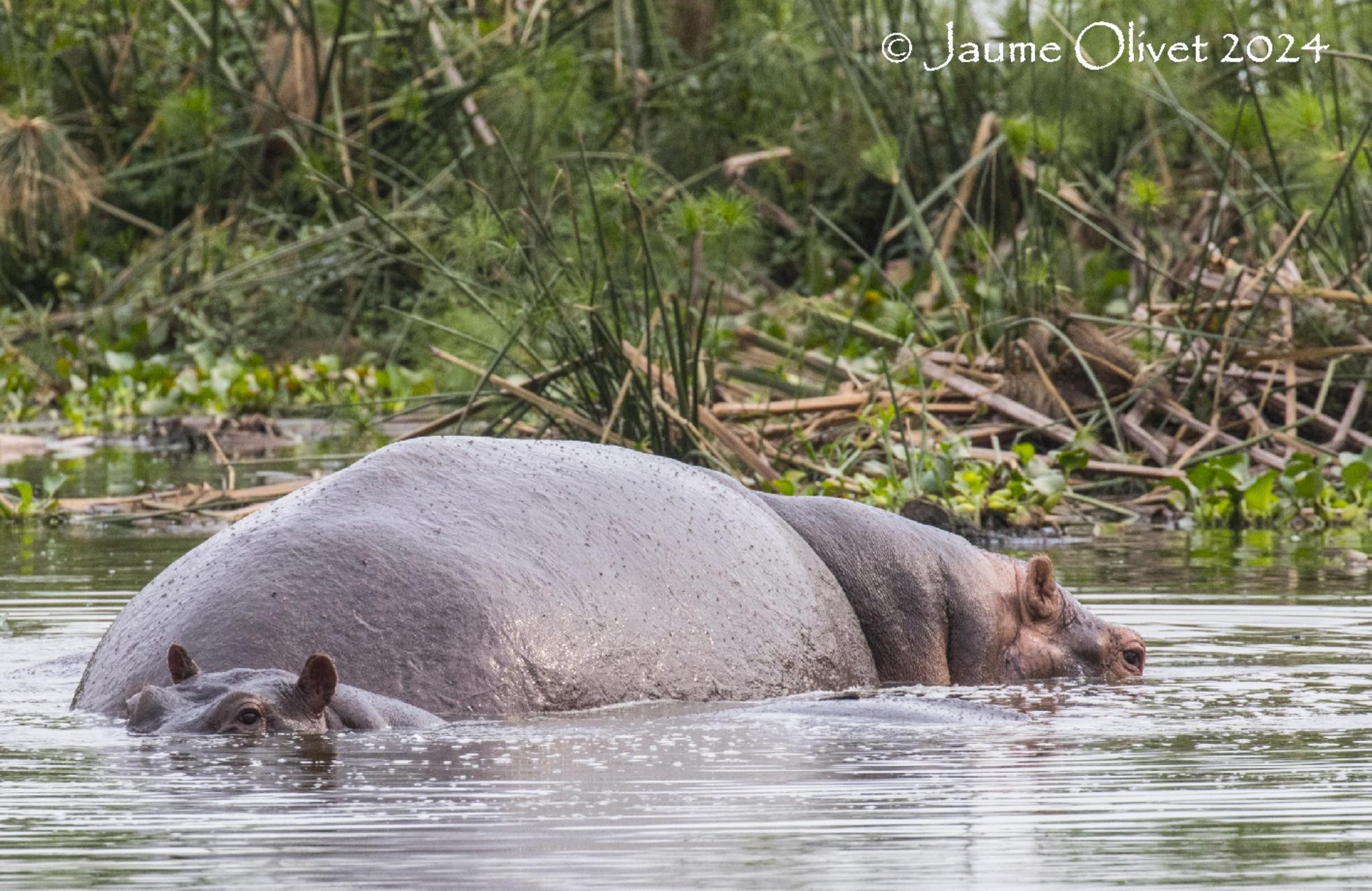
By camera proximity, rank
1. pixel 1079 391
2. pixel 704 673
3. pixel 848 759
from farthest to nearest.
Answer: pixel 1079 391, pixel 704 673, pixel 848 759

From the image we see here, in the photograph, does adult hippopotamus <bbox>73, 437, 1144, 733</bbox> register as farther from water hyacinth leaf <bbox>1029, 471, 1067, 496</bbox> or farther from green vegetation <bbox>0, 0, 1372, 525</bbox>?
water hyacinth leaf <bbox>1029, 471, 1067, 496</bbox>

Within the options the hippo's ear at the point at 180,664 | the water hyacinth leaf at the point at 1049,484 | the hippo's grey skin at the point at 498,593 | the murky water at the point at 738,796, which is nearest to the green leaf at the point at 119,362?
the water hyacinth leaf at the point at 1049,484

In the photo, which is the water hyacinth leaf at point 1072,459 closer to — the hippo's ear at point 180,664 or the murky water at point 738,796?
the murky water at point 738,796

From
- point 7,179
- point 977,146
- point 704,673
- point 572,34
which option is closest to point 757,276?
point 572,34

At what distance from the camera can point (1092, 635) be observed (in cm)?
575

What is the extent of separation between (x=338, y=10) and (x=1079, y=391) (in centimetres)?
768

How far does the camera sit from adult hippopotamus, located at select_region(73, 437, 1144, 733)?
424cm

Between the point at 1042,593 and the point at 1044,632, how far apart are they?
0.11m

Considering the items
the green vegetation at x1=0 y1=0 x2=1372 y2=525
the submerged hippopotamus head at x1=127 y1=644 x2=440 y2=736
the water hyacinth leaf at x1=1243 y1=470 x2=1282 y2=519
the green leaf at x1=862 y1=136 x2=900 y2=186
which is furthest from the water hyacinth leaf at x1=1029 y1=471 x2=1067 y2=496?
the submerged hippopotamus head at x1=127 y1=644 x2=440 y2=736

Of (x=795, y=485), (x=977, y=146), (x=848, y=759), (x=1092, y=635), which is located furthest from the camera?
(x=977, y=146)

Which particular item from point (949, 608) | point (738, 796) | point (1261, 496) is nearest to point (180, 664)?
point (738, 796)

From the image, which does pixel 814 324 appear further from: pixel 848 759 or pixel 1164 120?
pixel 848 759

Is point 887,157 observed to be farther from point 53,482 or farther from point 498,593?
point 498,593

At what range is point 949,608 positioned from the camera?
5.73 m
